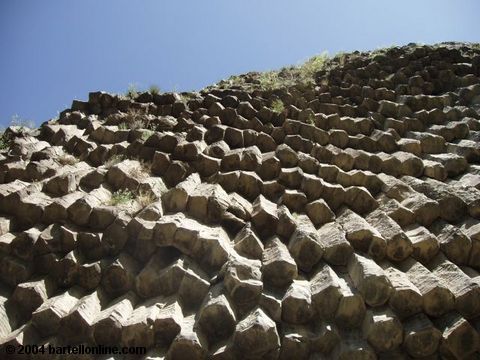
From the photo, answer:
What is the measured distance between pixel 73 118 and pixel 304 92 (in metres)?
4.09

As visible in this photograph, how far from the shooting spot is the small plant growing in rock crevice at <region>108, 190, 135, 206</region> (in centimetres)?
506

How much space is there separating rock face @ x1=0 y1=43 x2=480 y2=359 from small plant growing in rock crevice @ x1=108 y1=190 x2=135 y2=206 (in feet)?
0.07

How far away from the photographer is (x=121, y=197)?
510 cm

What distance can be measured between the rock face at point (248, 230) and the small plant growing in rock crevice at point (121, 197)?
2 centimetres

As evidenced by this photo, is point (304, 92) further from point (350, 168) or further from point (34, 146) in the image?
point (34, 146)

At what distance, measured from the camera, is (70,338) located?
3.93 m

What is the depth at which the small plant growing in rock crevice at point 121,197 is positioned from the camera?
5.06m

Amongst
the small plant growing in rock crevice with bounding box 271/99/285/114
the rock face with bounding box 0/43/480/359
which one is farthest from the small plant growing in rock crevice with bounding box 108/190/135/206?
the small plant growing in rock crevice with bounding box 271/99/285/114

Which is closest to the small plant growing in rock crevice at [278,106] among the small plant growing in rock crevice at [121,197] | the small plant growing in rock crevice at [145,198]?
the small plant growing in rock crevice at [145,198]

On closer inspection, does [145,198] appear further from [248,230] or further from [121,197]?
[248,230]

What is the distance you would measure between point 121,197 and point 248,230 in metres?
1.55

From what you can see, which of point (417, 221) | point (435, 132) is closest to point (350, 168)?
point (417, 221)

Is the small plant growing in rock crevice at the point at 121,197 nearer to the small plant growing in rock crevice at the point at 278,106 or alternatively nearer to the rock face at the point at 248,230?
the rock face at the point at 248,230

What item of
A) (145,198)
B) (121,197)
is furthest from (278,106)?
(121,197)
